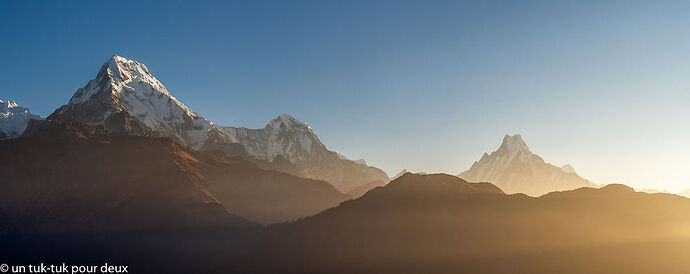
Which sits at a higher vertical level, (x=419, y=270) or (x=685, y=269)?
(x=419, y=270)

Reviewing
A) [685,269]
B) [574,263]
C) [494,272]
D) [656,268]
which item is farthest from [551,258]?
[685,269]

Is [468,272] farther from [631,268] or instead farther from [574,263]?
[631,268]

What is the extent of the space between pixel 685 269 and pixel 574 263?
44.4 metres

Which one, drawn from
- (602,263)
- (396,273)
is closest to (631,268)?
(602,263)

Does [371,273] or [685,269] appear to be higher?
[371,273]

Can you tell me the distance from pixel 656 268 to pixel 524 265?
5221 centimetres

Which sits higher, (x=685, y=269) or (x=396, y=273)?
(x=396, y=273)

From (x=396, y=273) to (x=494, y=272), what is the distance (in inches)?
1522

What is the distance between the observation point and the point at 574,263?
195m

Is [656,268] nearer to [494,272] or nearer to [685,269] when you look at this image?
[685,269]

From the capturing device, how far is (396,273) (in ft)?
648

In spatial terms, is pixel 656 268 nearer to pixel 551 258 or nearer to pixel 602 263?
pixel 602 263

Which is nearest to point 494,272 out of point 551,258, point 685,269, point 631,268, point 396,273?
point 551,258

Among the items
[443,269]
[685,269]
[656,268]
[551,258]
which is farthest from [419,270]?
[685,269]
